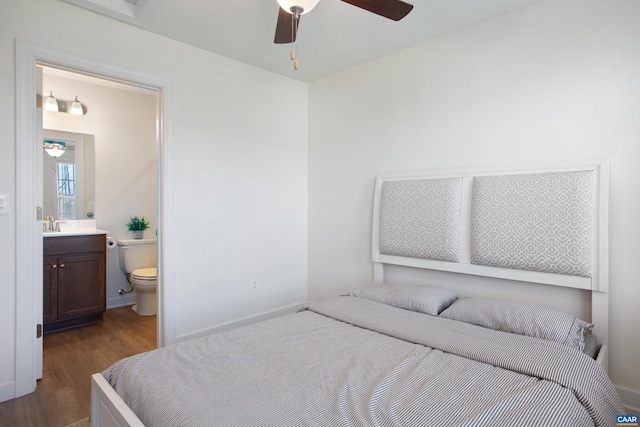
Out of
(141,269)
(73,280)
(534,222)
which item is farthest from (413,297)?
(73,280)

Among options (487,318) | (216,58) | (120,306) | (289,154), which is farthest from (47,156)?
(487,318)

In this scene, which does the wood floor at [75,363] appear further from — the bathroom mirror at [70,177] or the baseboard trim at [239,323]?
the bathroom mirror at [70,177]

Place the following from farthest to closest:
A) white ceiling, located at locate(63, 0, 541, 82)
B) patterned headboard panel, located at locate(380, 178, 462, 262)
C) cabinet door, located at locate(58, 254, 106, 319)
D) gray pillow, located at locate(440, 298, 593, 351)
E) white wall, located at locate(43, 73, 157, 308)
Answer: white wall, located at locate(43, 73, 157, 308), cabinet door, located at locate(58, 254, 106, 319), patterned headboard panel, located at locate(380, 178, 462, 262), white ceiling, located at locate(63, 0, 541, 82), gray pillow, located at locate(440, 298, 593, 351)

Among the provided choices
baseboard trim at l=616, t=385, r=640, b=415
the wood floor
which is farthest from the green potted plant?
baseboard trim at l=616, t=385, r=640, b=415

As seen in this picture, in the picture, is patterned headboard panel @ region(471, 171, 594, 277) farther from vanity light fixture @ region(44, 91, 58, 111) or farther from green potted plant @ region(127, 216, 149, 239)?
vanity light fixture @ region(44, 91, 58, 111)

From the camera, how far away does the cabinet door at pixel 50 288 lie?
3.24m

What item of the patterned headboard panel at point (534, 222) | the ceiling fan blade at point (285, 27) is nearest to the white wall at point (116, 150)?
the ceiling fan blade at point (285, 27)

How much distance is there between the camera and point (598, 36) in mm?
2029

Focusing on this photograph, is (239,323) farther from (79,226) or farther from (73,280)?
(79,226)

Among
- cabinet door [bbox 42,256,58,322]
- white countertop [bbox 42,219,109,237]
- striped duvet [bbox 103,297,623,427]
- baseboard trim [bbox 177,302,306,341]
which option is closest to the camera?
striped duvet [bbox 103,297,623,427]

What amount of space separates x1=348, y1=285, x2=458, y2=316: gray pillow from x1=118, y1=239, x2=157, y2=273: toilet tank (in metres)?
2.75

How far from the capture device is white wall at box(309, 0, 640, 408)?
1956 millimetres

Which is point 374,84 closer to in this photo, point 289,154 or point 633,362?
point 289,154

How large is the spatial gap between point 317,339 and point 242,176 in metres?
1.82
